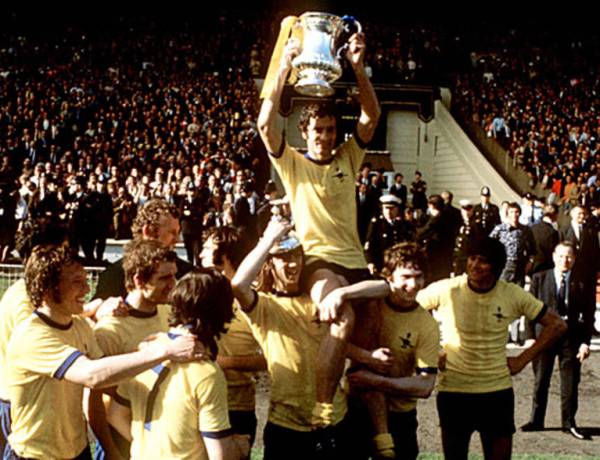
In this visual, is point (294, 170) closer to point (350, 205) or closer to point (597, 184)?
point (350, 205)

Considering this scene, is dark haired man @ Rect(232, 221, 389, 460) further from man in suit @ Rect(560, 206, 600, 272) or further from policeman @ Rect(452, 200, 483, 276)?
policeman @ Rect(452, 200, 483, 276)

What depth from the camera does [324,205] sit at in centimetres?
449

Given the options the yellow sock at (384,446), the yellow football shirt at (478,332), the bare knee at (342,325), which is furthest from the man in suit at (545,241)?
the bare knee at (342,325)

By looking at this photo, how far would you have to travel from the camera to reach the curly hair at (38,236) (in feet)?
14.3

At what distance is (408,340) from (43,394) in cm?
204

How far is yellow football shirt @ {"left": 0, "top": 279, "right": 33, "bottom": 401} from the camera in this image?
3.80 meters

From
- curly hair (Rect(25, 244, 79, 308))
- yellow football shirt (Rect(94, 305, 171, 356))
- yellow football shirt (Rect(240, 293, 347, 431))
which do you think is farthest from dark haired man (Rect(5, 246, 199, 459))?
yellow football shirt (Rect(240, 293, 347, 431))

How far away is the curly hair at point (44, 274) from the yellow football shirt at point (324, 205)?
1459 millimetres

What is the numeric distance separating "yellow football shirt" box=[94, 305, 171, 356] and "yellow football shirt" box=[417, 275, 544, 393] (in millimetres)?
1854

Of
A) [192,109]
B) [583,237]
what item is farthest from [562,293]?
[192,109]

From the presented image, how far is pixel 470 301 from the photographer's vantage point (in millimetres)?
4836

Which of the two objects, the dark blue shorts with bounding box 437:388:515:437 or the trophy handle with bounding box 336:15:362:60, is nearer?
the trophy handle with bounding box 336:15:362:60

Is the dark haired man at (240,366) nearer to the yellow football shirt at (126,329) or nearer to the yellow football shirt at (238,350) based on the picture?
the yellow football shirt at (238,350)

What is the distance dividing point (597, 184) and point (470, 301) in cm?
1837
